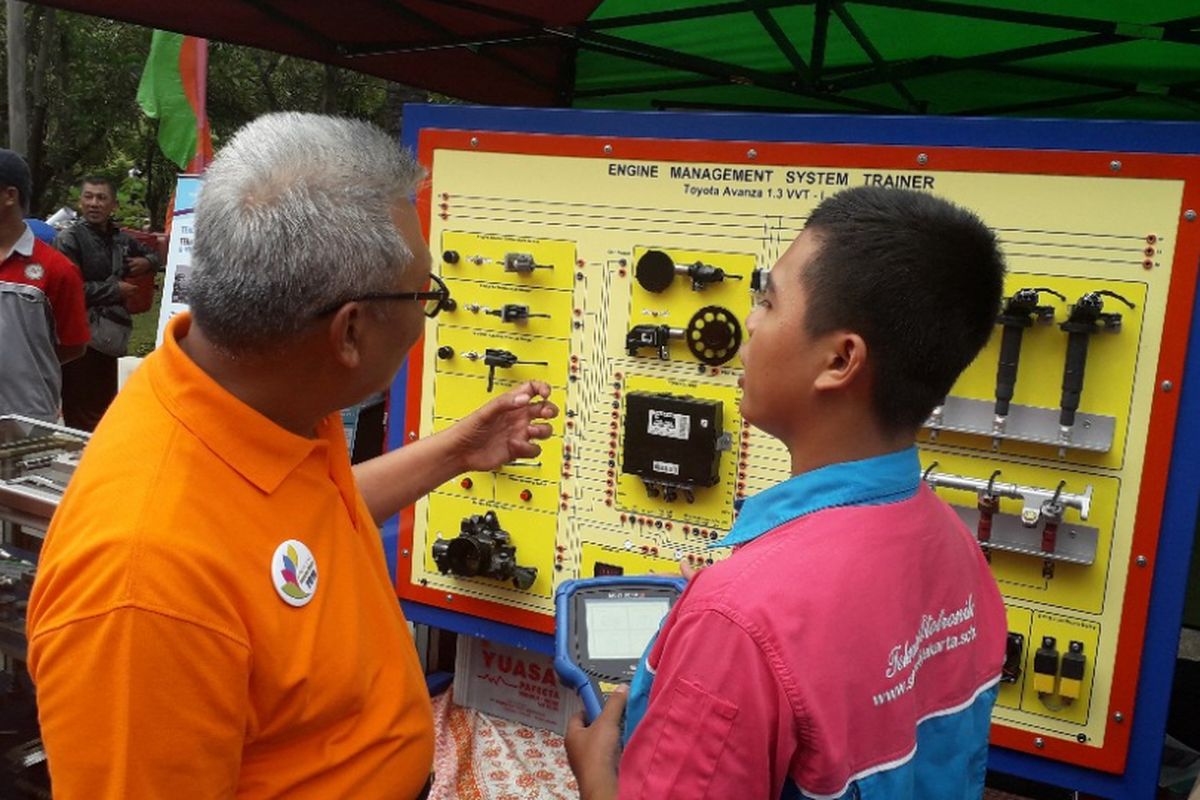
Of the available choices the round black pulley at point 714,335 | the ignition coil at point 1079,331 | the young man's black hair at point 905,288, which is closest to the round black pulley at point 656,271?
the round black pulley at point 714,335

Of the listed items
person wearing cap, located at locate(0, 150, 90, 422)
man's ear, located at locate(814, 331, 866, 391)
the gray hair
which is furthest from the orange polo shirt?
person wearing cap, located at locate(0, 150, 90, 422)

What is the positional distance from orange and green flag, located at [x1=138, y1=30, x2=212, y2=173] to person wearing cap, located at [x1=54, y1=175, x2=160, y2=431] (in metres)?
0.57

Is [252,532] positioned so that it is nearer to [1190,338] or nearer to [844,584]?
[844,584]

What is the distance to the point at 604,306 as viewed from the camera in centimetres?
262

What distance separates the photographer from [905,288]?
4.17ft

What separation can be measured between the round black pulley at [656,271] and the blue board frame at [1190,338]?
301 millimetres

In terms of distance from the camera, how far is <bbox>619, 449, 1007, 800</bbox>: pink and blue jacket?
112cm

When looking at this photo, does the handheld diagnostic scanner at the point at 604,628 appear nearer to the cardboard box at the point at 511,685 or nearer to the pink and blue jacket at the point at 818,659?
the pink and blue jacket at the point at 818,659

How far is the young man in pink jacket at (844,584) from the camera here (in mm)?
1127

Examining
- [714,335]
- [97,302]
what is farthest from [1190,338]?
[97,302]

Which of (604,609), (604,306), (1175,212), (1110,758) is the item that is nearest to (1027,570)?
(1110,758)

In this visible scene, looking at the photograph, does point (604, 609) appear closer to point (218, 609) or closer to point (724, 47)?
point (218, 609)

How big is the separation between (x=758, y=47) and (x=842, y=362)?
412 centimetres

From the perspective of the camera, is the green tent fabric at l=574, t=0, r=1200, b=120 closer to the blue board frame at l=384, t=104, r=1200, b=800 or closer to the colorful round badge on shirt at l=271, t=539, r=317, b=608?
the blue board frame at l=384, t=104, r=1200, b=800
